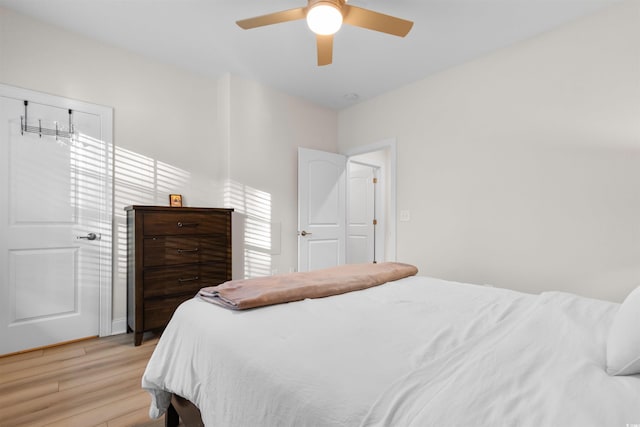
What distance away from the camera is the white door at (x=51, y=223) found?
7.91 feet

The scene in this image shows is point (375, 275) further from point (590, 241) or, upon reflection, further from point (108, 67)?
point (108, 67)

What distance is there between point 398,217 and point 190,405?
9.67 ft

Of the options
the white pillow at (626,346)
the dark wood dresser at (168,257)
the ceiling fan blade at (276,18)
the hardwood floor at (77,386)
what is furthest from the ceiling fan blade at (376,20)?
the hardwood floor at (77,386)

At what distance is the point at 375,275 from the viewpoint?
1.88m

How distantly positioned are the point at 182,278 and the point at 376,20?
255 centimetres

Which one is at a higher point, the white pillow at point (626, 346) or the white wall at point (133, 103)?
the white wall at point (133, 103)

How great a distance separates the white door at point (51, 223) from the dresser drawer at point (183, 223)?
19.9 inches

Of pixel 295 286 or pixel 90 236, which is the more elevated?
pixel 90 236

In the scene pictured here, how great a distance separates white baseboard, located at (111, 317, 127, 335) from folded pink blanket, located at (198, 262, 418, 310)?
6.21 ft

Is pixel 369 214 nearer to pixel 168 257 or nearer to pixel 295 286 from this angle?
pixel 168 257

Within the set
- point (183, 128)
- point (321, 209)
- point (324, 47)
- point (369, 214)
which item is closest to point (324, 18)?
point (324, 47)

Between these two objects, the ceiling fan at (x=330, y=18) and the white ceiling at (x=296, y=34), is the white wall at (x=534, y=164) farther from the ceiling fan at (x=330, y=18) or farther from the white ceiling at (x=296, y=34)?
the ceiling fan at (x=330, y=18)

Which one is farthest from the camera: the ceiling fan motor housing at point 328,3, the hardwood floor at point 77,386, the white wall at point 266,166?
the white wall at point 266,166

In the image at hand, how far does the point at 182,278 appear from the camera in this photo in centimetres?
283
